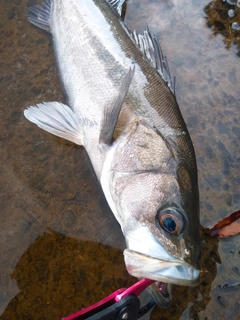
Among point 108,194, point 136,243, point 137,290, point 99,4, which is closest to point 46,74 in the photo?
point 99,4

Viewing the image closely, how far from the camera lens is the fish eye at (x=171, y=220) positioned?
2121 mm

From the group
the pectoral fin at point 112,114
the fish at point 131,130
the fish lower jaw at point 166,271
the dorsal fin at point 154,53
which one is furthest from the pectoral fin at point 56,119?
the fish lower jaw at point 166,271

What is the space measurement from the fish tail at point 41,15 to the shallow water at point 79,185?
7cm

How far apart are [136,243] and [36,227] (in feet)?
2.55

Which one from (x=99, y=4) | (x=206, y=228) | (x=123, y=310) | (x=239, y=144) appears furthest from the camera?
(x=99, y=4)

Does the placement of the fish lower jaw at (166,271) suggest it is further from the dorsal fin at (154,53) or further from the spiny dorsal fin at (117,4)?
the spiny dorsal fin at (117,4)

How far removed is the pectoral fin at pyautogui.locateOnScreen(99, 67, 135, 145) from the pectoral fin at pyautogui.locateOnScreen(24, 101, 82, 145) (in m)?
0.32

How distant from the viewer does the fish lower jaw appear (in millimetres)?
2006

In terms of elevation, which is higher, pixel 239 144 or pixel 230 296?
pixel 239 144

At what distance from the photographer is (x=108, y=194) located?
8.21ft

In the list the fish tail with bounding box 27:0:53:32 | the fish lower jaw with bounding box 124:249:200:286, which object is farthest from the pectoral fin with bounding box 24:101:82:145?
the fish lower jaw with bounding box 124:249:200:286

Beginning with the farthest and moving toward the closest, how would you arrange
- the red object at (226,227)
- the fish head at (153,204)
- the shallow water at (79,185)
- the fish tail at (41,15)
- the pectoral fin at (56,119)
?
the fish tail at (41,15), the pectoral fin at (56,119), the red object at (226,227), the shallow water at (79,185), the fish head at (153,204)

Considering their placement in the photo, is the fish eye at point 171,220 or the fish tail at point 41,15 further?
the fish tail at point 41,15

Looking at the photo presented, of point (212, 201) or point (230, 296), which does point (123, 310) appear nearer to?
point (230, 296)
